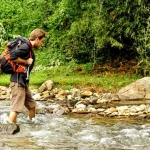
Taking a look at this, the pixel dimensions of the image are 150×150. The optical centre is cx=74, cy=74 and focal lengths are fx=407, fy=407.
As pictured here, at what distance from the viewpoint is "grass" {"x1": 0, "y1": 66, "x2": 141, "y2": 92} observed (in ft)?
45.0

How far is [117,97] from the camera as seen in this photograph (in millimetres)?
12227

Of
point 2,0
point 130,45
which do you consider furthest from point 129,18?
point 2,0

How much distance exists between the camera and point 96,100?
12.0m

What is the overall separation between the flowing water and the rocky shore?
0.61m

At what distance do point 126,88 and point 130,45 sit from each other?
3147mm

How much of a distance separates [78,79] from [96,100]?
2.60 meters

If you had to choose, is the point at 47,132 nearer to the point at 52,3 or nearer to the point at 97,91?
the point at 97,91

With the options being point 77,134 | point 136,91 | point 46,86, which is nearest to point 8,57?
point 77,134

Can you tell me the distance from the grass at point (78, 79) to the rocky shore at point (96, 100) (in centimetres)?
62

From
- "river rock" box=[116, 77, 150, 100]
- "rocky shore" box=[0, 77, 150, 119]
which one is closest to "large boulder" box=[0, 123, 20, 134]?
"rocky shore" box=[0, 77, 150, 119]

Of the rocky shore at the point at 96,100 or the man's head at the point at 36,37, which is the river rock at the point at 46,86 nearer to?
the rocky shore at the point at 96,100

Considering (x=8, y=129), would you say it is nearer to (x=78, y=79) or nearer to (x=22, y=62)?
(x=22, y=62)

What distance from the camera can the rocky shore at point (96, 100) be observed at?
10359 mm

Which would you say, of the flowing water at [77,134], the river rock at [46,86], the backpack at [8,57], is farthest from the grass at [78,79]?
the backpack at [8,57]
